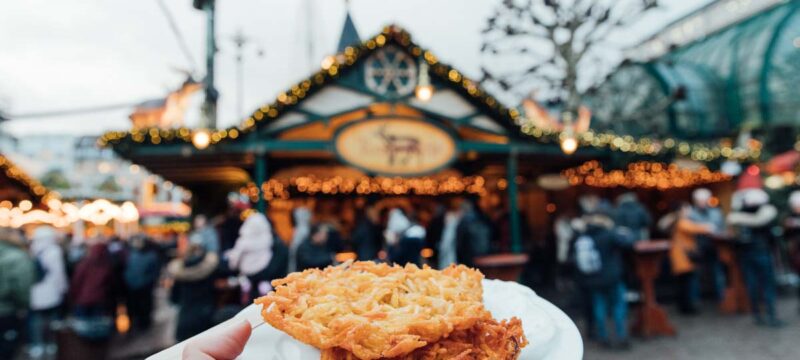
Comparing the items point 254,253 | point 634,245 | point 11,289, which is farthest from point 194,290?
point 634,245

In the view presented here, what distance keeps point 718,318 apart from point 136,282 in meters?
10.3

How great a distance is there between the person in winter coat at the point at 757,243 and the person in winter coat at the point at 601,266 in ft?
6.20

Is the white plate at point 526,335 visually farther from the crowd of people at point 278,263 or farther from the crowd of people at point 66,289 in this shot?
the crowd of people at point 66,289

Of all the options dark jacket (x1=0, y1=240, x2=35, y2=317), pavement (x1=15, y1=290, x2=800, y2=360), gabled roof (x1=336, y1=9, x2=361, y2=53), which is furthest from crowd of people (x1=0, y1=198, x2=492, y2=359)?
gabled roof (x1=336, y1=9, x2=361, y2=53)

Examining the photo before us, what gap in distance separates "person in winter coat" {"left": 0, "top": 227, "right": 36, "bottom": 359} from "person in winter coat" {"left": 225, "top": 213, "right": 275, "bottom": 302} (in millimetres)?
2414

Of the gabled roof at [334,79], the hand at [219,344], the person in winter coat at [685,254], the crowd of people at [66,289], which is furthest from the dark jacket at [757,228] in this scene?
the crowd of people at [66,289]

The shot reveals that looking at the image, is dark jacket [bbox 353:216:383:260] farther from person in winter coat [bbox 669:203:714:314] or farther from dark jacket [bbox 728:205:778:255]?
dark jacket [bbox 728:205:778:255]

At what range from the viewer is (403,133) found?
24.5ft

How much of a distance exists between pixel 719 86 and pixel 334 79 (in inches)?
565

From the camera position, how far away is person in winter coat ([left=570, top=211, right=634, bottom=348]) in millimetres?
5746

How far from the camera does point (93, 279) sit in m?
6.61

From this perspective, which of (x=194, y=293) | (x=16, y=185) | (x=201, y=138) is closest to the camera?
(x=194, y=293)

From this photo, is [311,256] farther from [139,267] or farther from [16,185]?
[16,185]

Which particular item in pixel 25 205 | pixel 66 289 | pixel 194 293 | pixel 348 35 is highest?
pixel 348 35
